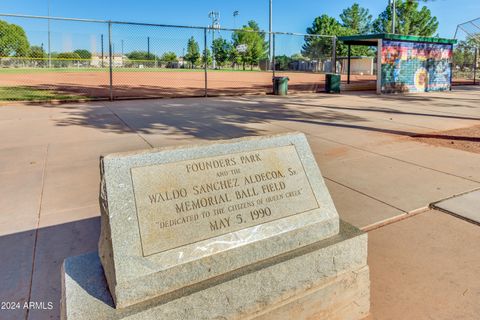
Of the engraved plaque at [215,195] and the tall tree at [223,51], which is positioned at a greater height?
the tall tree at [223,51]

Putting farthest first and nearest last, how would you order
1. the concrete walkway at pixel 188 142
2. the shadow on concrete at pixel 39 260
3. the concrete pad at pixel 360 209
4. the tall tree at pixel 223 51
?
the tall tree at pixel 223 51 → the concrete pad at pixel 360 209 → the concrete walkway at pixel 188 142 → the shadow on concrete at pixel 39 260

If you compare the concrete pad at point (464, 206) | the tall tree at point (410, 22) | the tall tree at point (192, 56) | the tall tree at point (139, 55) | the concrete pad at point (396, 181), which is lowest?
the concrete pad at point (464, 206)

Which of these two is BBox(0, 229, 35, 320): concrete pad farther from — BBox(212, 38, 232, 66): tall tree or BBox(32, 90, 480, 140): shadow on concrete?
BBox(212, 38, 232, 66): tall tree

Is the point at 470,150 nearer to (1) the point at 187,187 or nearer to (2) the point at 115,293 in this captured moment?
(1) the point at 187,187

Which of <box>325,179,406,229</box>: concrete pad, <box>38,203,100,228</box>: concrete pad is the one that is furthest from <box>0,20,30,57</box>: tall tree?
<box>325,179,406,229</box>: concrete pad

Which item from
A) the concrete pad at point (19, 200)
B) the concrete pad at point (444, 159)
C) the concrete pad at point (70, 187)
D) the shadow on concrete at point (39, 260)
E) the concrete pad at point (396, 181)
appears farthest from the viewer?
the concrete pad at point (444, 159)

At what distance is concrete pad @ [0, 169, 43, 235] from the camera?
368cm

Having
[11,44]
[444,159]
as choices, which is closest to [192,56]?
[11,44]

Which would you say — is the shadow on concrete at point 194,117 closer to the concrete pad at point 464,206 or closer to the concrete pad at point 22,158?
the concrete pad at point 22,158

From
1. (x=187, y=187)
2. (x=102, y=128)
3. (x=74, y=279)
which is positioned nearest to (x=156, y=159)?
(x=187, y=187)

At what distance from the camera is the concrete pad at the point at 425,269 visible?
254 cm

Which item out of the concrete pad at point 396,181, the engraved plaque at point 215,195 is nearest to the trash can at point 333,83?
the concrete pad at point 396,181

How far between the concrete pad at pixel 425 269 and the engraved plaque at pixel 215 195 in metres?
0.90

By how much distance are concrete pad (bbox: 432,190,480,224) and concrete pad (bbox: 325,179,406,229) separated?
55 cm
